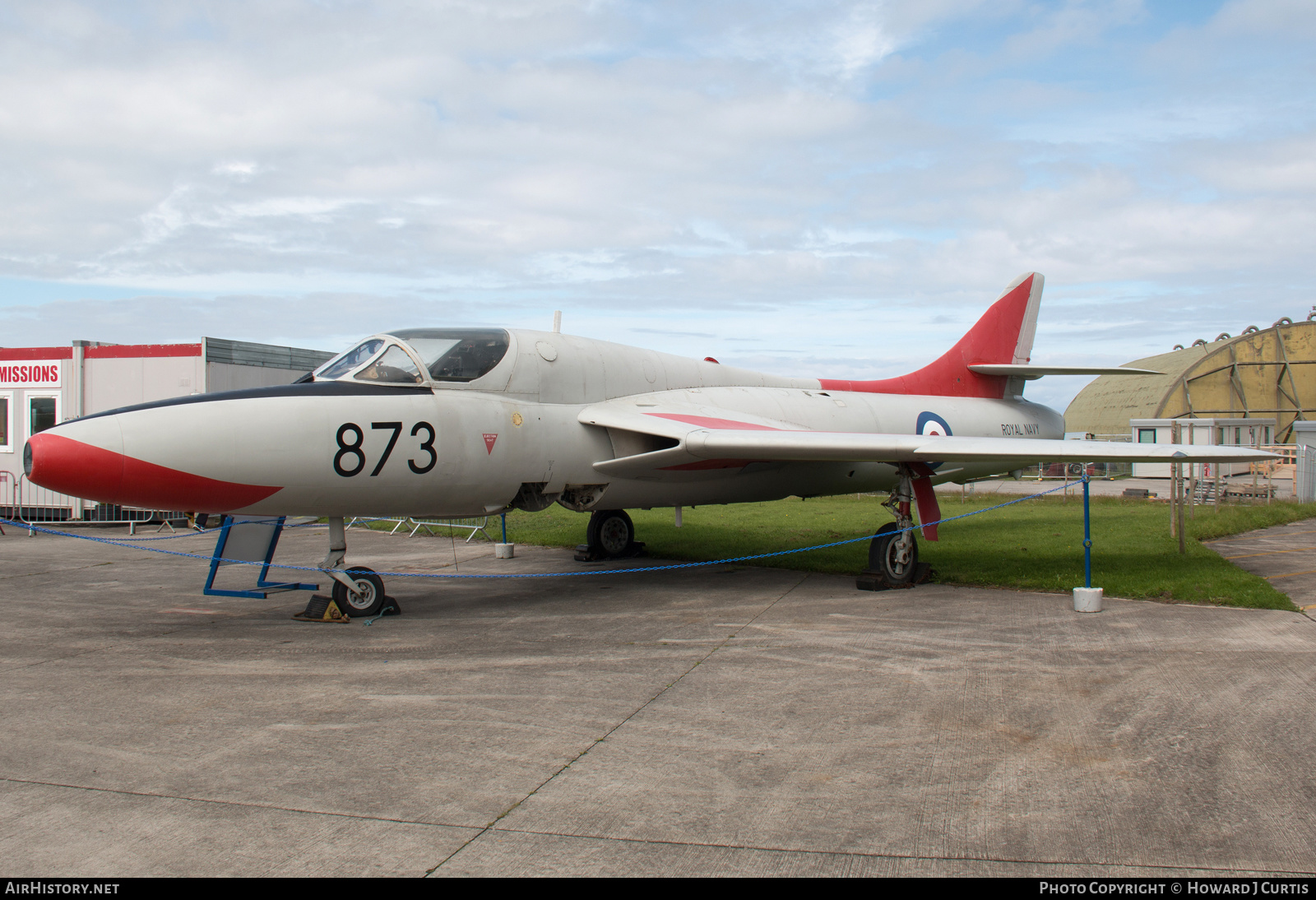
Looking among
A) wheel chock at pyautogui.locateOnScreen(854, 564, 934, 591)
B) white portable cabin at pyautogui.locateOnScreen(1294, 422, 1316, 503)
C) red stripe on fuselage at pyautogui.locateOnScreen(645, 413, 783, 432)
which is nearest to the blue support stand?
red stripe on fuselage at pyautogui.locateOnScreen(645, 413, 783, 432)

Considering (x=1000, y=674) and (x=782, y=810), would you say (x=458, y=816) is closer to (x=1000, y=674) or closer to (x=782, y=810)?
(x=782, y=810)

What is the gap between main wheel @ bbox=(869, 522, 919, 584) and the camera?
32.8 feet

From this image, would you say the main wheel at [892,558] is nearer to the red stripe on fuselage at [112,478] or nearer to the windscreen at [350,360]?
the windscreen at [350,360]

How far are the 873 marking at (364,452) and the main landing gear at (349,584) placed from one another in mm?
805

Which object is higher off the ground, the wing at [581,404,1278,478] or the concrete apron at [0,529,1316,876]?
the wing at [581,404,1278,478]

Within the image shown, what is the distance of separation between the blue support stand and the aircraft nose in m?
2.68

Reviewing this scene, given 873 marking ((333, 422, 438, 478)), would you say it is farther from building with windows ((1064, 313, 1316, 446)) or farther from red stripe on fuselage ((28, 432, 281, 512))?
building with windows ((1064, 313, 1316, 446))

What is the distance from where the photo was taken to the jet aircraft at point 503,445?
7.18m

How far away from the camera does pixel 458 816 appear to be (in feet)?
12.9

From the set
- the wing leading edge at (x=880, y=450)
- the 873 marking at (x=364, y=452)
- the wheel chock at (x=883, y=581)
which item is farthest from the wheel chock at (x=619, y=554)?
the 873 marking at (x=364, y=452)

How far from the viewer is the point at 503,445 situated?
8.77m

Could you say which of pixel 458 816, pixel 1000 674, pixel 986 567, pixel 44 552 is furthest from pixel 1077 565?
pixel 44 552

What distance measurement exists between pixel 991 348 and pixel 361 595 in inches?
450

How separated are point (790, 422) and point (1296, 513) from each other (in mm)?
13392
